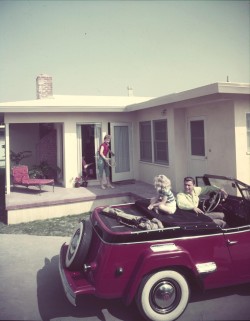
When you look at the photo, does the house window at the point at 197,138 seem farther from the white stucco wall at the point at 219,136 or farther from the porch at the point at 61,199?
the porch at the point at 61,199

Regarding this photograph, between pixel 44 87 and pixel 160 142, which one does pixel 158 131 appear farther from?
pixel 44 87

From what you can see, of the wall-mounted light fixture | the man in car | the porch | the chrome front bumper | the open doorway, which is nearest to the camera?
the chrome front bumper

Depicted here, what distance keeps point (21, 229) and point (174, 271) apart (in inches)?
191

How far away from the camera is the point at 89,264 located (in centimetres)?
352

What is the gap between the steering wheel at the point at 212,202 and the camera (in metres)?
4.72

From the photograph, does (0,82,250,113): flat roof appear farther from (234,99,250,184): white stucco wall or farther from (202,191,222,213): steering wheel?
(202,191,222,213): steering wheel

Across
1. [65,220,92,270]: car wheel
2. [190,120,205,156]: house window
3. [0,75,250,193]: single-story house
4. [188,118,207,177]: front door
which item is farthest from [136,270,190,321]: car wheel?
[190,120,205,156]: house window

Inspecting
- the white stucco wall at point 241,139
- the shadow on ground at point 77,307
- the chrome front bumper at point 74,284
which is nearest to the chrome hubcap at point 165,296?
the shadow on ground at point 77,307

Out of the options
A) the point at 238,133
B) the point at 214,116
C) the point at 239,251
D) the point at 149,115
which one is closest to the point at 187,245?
the point at 239,251

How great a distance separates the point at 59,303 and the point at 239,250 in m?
2.39

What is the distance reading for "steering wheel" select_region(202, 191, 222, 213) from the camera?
4715 mm

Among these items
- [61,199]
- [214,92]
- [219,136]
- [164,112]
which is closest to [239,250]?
[214,92]

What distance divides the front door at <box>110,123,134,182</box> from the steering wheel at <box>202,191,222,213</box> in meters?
6.23

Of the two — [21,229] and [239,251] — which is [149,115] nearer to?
[21,229]
